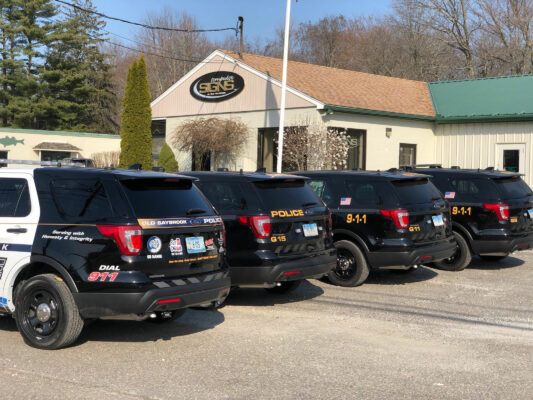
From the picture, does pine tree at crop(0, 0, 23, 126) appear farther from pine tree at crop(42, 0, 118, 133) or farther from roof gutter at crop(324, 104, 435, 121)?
roof gutter at crop(324, 104, 435, 121)

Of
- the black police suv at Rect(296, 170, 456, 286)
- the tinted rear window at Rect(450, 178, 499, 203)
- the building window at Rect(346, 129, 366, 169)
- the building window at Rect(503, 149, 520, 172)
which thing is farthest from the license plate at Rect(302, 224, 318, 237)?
the building window at Rect(503, 149, 520, 172)

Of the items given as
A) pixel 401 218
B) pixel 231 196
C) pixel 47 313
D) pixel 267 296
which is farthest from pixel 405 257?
pixel 47 313

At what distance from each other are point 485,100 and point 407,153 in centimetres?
345

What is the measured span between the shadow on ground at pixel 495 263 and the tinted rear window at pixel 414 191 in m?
2.59

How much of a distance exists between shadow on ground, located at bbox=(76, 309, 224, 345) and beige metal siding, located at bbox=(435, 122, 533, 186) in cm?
1794

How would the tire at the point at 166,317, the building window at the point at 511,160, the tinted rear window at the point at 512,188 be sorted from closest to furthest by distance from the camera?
the tire at the point at 166,317, the tinted rear window at the point at 512,188, the building window at the point at 511,160

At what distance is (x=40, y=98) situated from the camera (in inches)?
2036

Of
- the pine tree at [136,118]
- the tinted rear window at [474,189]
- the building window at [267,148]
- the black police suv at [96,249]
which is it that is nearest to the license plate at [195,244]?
the black police suv at [96,249]

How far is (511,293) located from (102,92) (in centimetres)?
4858

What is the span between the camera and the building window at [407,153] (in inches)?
983

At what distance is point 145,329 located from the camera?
281 inches

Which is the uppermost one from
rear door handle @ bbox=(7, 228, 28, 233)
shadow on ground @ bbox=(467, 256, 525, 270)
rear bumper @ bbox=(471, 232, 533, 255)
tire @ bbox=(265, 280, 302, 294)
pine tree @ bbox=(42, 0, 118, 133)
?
pine tree @ bbox=(42, 0, 118, 133)

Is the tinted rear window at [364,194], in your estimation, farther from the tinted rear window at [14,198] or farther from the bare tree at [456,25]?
the bare tree at [456,25]

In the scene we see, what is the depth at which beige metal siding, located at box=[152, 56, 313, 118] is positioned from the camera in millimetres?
24438
